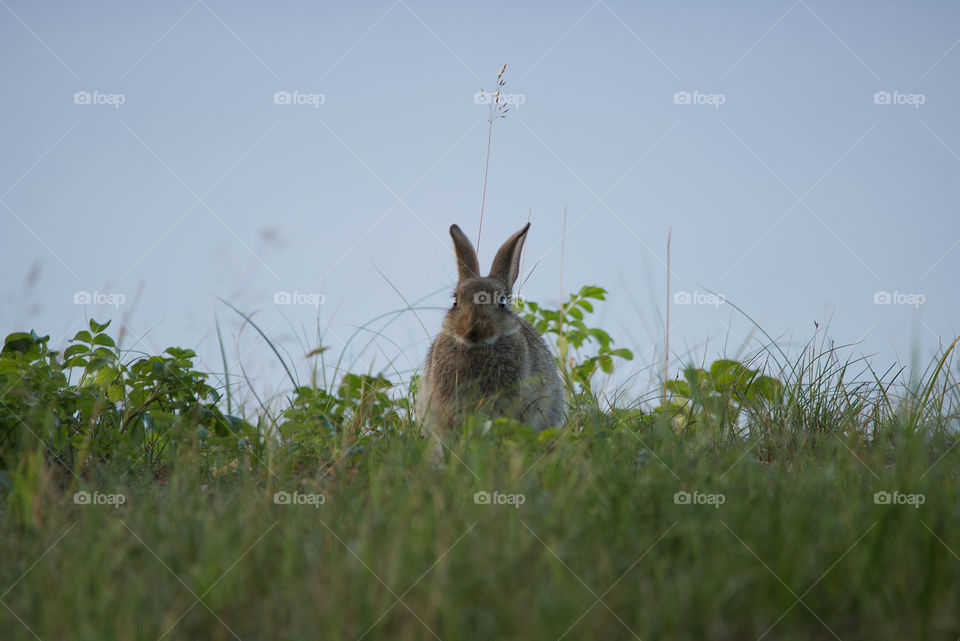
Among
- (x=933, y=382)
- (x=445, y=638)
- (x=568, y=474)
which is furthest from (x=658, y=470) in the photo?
(x=933, y=382)

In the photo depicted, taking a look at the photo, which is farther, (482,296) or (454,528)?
(482,296)

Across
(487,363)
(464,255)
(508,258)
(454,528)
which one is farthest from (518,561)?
(464,255)

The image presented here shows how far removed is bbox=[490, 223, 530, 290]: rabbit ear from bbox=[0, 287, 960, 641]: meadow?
143 cm

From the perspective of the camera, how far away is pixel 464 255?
18.0 feet

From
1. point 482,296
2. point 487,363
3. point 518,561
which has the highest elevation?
point 482,296

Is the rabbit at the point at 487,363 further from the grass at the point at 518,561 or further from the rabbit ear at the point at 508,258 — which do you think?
the grass at the point at 518,561

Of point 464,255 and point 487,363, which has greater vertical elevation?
point 464,255

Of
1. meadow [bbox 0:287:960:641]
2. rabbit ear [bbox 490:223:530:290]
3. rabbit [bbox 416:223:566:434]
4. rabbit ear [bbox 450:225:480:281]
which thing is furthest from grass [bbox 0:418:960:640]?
rabbit ear [bbox 450:225:480:281]

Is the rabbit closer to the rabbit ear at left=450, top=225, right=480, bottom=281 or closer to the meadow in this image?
the rabbit ear at left=450, top=225, right=480, bottom=281

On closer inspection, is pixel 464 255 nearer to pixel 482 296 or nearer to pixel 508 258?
pixel 508 258

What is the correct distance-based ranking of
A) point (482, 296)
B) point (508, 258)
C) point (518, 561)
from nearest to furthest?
point (518, 561)
point (482, 296)
point (508, 258)

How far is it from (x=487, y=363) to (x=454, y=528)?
2.66m

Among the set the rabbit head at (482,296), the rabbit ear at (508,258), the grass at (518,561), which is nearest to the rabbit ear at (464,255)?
the rabbit head at (482,296)

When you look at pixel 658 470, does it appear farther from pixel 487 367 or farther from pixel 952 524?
pixel 487 367
